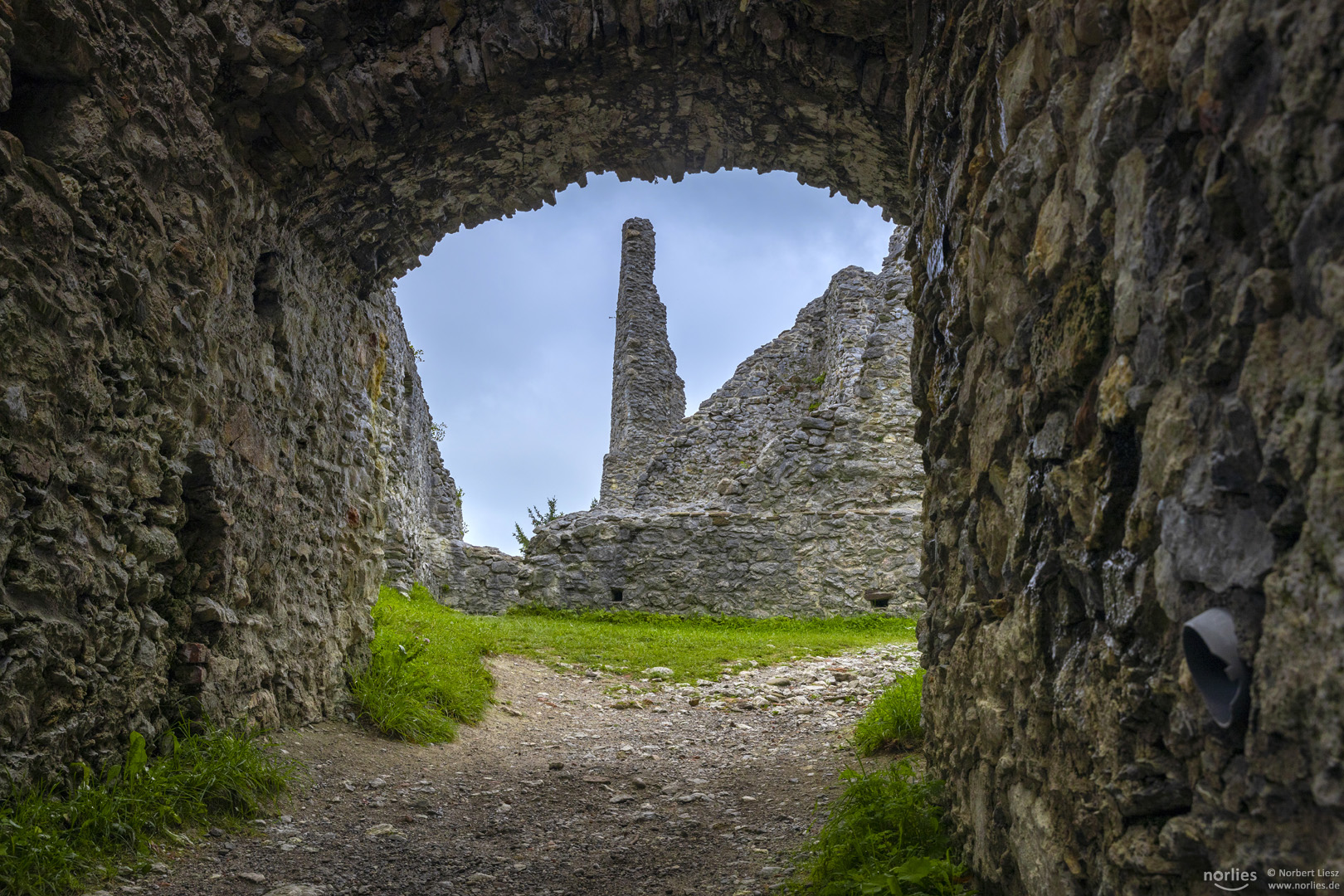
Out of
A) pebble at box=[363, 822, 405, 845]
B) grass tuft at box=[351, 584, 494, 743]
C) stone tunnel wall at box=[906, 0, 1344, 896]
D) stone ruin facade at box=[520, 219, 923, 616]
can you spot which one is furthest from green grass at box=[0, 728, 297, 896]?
stone ruin facade at box=[520, 219, 923, 616]

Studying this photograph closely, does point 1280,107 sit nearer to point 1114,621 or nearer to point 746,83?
point 1114,621

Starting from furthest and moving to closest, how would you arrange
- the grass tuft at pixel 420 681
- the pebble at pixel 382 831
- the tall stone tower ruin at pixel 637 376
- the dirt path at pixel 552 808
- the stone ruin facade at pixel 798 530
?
the tall stone tower ruin at pixel 637 376 < the stone ruin facade at pixel 798 530 < the grass tuft at pixel 420 681 < the pebble at pixel 382 831 < the dirt path at pixel 552 808

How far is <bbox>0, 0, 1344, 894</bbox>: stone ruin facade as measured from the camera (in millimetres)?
1212

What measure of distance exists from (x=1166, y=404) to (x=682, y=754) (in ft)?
13.5

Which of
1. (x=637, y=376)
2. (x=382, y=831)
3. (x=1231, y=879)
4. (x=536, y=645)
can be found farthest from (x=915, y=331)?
(x=637, y=376)

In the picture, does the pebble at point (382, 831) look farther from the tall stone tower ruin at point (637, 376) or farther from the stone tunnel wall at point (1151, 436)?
the tall stone tower ruin at point (637, 376)

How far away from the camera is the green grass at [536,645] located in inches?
208

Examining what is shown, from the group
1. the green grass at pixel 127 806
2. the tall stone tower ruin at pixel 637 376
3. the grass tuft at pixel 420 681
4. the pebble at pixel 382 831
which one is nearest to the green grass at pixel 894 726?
the pebble at pixel 382 831

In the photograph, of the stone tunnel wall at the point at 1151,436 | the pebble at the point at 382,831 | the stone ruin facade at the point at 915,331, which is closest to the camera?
the stone tunnel wall at the point at 1151,436

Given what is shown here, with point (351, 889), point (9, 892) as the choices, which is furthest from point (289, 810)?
point (9, 892)

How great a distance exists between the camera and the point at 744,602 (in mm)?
11727

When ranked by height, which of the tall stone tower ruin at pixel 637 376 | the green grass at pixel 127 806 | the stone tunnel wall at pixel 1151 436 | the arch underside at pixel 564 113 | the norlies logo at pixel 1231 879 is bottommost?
the green grass at pixel 127 806

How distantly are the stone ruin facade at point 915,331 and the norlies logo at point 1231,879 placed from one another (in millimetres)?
16

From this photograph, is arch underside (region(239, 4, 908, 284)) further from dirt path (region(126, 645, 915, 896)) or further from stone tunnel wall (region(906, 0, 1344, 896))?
dirt path (region(126, 645, 915, 896))
